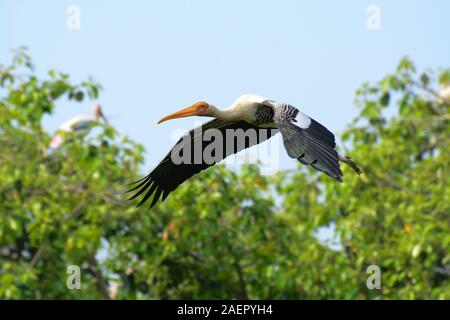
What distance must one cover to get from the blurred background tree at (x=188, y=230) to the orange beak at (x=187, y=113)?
212 cm

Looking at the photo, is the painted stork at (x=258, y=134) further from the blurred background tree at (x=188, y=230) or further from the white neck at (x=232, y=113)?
the blurred background tree at (x=188, y=230)

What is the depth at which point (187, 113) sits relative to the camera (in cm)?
784

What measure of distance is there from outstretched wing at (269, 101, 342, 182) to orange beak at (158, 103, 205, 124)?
80 centimetres

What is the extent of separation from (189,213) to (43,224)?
1290 millimetres

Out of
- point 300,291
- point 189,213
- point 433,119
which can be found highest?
point 433,119

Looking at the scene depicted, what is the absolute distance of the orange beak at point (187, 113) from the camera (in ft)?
25.3

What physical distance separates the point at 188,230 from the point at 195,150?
83.7 inches

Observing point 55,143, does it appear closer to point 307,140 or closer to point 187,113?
point 187,113

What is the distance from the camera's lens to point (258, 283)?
1034cm

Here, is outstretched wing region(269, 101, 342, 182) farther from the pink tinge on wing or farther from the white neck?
the pink tinge on wing

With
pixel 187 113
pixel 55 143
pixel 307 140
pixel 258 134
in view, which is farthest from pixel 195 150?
pixel 55 143

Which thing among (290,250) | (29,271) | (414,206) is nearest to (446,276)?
(414,206)

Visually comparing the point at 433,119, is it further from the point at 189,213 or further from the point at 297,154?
the point at 297,154

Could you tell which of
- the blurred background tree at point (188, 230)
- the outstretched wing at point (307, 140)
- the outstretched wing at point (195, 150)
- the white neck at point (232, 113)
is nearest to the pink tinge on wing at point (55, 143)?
the blurred background tree at point (188, 230)
